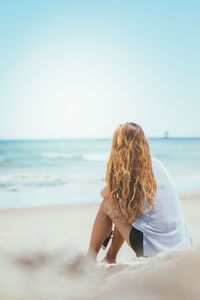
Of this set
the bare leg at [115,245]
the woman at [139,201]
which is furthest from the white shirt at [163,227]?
the bare leg at [115,245]

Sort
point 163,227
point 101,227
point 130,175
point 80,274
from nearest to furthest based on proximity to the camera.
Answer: point 80,274 → point 163,227 → point 130,175 → point 101,227

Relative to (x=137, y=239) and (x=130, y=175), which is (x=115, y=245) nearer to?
(x=137, y=239)

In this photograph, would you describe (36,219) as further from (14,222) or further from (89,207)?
(89,207)

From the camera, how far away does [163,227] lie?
2.30 meters

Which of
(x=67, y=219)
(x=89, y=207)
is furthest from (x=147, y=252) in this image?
(x=89, y=207)

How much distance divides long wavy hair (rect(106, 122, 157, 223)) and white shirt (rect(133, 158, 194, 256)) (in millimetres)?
54

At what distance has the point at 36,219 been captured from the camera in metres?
5.22

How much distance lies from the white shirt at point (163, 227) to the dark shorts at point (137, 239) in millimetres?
23

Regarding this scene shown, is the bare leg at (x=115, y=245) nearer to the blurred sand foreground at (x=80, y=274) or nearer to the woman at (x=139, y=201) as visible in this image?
the woman at (x=139, y=201)

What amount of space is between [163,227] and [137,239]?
0.21m

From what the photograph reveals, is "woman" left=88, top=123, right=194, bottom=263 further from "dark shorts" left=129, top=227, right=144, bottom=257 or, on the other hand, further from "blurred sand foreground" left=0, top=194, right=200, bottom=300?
"blurred sand foreground" left=0, top=194, right=200, bottom=300

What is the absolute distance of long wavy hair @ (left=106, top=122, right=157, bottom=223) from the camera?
2.33 meters

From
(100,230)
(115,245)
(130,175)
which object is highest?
(130,175)

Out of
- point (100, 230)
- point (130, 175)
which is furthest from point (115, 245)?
point (130, 175)
